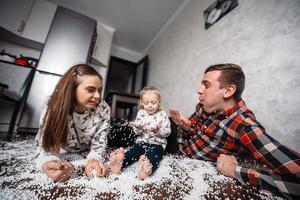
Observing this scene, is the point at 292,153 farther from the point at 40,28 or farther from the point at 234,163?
the point at 40,28

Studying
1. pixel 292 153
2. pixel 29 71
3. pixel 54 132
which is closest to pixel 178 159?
pixel 292 153

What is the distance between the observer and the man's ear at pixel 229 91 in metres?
0.87

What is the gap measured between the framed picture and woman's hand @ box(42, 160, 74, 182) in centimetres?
192

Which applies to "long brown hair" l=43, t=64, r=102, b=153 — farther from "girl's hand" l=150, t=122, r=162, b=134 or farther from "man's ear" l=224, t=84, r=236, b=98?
"man's ear" l=224, t=84, r=236, b=98

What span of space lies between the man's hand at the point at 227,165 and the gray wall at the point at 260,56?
0.47m

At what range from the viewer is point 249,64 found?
4.13 feet

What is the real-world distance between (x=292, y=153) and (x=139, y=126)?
2.63 feet

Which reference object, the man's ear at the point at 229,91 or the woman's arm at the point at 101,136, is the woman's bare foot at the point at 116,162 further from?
the man's ear at the point at 229,91

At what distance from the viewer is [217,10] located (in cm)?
175

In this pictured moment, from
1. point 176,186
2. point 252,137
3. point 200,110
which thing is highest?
point 200,110

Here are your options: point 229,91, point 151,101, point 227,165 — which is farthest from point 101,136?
point 229,91

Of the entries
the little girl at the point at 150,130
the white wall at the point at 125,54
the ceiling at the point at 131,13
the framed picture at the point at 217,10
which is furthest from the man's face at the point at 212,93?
the white wall at the point at 125,54

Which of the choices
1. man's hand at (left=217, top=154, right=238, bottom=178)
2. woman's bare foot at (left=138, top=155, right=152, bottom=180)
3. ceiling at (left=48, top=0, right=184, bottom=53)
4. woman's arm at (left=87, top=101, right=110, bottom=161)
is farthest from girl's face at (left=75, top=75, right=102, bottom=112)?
ceiling at (left=48, top=0, right=184, bottom=53)

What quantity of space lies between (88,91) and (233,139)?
2.58ft
